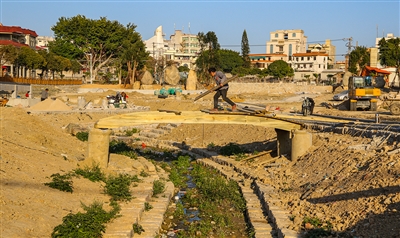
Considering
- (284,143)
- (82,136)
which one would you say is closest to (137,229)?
(284,143)

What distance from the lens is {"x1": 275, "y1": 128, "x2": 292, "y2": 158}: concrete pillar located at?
1800cm

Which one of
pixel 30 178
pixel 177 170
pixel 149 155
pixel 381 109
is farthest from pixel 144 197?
pixel 381 109

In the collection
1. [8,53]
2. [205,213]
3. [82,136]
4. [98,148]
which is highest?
[8,53]

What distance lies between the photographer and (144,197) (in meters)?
13.1

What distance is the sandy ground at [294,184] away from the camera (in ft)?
31.8

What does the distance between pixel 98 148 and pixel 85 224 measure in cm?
654

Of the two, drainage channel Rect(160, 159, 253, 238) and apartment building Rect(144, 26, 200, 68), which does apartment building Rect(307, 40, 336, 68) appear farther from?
drainage channel Rect(160, 159, 253, 238)

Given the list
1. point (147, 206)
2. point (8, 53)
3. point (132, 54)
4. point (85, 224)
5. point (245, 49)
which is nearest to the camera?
point (85, 224)

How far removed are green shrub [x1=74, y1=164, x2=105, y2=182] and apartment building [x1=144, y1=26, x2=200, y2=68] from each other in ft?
383

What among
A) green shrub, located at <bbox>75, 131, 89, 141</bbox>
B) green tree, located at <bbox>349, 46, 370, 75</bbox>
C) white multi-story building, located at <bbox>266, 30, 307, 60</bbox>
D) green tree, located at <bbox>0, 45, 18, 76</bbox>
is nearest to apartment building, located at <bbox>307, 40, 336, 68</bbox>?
white multi-story building, located at <bbox>266, 30, 307, 60</bbox>

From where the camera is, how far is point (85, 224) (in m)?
9.57

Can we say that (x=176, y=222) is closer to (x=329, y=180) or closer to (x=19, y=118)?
(x=329, y=180)

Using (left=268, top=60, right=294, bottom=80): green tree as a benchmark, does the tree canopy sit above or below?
above

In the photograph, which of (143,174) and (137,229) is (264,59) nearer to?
(143,174)
